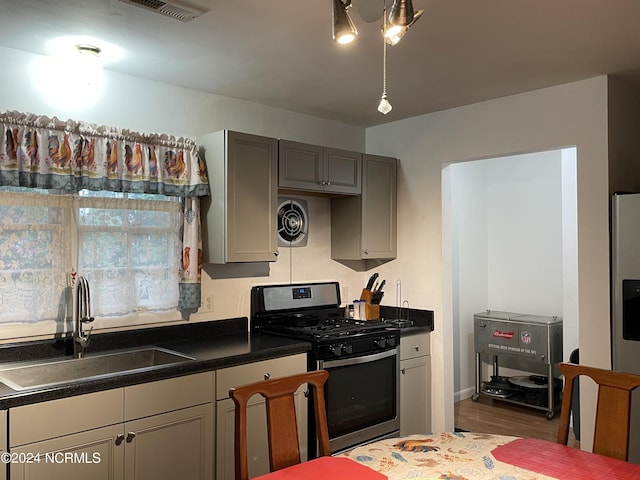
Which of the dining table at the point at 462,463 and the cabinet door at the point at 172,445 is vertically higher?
the dining table at the point at 462,463

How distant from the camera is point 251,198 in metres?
3.32

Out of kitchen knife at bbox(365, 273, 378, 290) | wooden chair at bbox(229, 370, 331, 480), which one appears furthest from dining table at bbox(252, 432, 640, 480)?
kitchen knife at bbox(365, 273, 378, 290)

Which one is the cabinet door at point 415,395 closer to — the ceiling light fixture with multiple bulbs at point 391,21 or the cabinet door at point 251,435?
the cabinet door at point 251,435

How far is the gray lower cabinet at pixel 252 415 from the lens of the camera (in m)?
2.75

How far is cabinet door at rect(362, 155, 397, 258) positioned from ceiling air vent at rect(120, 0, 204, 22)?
197cm

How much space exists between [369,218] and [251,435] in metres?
1.78

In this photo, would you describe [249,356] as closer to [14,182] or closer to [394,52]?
[14,182]

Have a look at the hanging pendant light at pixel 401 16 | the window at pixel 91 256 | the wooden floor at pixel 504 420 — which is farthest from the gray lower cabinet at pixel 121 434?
the wooden floor at pixel 504 420

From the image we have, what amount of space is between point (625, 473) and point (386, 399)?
6.76 feet

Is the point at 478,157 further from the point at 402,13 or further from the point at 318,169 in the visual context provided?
the point at 402,13

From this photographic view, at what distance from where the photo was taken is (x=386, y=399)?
143 inches

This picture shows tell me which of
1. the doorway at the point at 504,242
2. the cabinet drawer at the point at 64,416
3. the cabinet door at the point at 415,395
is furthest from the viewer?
the doorway at the point at 504,242

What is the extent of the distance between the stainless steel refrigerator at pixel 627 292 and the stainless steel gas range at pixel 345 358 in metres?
1.31

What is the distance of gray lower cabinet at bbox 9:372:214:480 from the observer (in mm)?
2127
